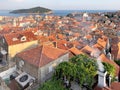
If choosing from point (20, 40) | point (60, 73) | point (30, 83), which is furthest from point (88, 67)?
point (20, 40)

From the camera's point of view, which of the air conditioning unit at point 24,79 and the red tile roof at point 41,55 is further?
the red tile roof at point 41,55

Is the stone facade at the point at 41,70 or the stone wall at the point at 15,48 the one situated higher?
the stone wall at the point at 15,48

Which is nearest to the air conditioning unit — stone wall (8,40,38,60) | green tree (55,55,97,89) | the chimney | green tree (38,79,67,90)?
green tree (38,79,67,90)

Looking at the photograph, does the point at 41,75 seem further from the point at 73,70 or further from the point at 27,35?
the point at 27,35

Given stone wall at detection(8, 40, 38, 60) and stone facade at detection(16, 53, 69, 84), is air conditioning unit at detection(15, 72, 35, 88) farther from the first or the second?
stone wall at detection(8, 40, 38, 60)

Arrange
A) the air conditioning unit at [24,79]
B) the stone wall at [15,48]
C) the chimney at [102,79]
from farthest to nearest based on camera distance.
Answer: the stone wall at [15,48] → the air conditioning unit at [24,79] → the chimney at [102,79]

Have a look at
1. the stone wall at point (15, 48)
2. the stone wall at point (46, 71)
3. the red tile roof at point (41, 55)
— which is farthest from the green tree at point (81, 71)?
the stone wall at point (15, 48)

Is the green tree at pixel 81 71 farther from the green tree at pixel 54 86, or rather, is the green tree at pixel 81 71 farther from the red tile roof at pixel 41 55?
the red tile roof at pixel 41 55
